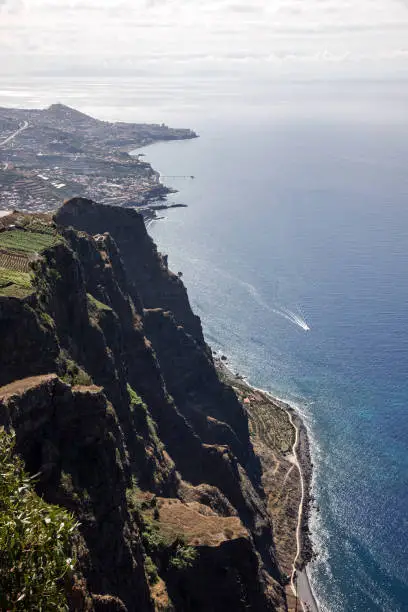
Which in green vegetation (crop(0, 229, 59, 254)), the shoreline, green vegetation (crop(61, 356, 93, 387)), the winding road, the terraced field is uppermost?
green vegetation (crop(0, 229, 59, 254))

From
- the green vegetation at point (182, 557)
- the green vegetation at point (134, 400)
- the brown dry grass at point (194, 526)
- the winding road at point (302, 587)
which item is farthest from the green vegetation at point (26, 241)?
the winding road at point (302, 587)

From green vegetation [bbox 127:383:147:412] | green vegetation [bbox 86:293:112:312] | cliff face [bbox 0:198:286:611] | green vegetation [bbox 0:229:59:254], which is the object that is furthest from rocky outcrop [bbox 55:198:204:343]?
green vegetation [bbox 127:383:147:412]

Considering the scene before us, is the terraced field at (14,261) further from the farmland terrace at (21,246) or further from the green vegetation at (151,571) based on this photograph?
the green vegetation at (151,571)

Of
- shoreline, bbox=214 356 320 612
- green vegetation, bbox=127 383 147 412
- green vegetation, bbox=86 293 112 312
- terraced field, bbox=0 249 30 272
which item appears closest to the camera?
terraced field, bbox=0 249 30 272

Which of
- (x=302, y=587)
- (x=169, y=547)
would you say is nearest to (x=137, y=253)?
(x=302, y=587)

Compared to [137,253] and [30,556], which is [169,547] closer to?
[30,556]

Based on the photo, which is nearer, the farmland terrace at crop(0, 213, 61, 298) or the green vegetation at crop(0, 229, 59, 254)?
the farmland terrace at crop(0, 213, 61, 298)

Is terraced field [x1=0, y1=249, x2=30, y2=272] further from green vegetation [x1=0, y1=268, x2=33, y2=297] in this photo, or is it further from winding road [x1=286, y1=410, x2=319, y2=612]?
winding road [x1=286, y1=410, x2=319, y2=612]
